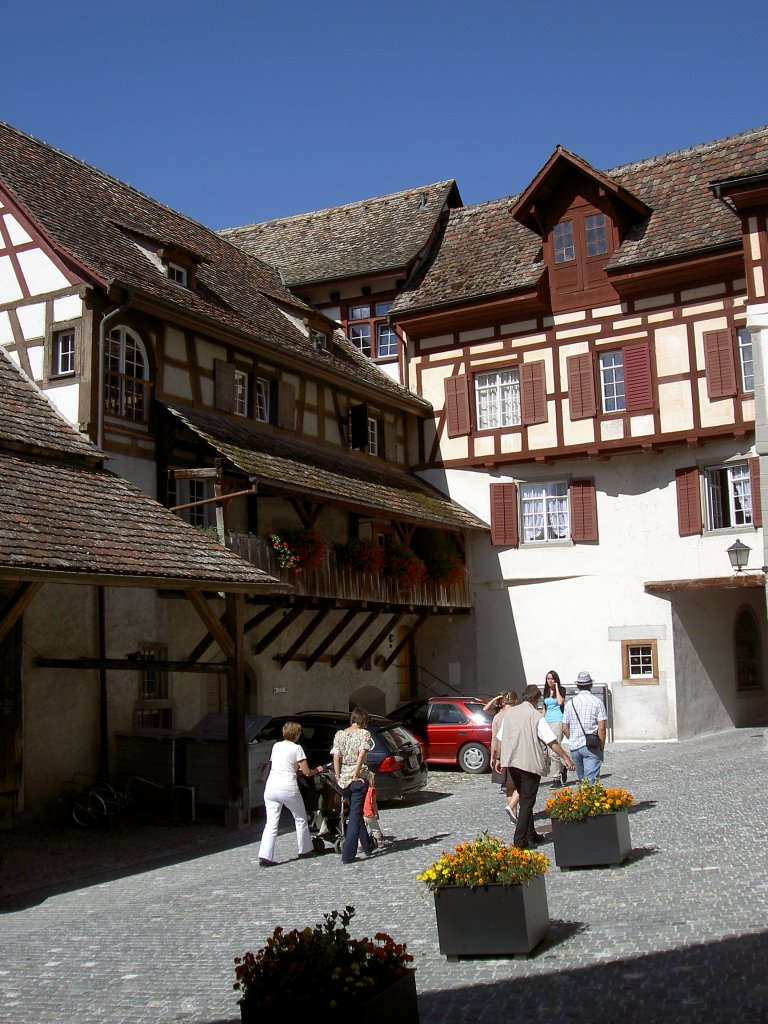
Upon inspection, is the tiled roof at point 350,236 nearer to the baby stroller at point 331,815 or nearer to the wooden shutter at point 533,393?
the wooden shutter at point 533,393

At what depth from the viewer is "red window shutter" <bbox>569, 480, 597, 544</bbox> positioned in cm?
2559

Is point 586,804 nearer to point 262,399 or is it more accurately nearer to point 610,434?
point 262,399

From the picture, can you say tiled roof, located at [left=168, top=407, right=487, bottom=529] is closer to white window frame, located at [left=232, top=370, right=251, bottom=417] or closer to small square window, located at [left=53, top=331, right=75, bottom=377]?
white window frame, located at [left=232, top=370, right=251, bottom=417]

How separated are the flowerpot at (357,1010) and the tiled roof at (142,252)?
1436 cm

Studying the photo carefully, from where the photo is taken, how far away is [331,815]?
13078 millimetres

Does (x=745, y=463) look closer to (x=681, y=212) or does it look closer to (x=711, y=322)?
(x=711, y=322)

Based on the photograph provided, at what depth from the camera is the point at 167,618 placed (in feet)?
62.3

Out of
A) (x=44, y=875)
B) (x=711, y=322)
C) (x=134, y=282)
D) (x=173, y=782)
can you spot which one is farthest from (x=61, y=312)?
(x=711, y=322)

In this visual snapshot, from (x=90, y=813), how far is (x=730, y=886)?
928 cm

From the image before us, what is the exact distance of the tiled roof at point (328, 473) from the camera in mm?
19109

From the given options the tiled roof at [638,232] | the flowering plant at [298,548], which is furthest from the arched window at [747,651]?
the flowering plant at [298,548]

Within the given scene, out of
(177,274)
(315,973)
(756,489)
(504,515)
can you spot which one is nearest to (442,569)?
(504,515)

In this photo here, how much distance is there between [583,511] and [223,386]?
30.1ft

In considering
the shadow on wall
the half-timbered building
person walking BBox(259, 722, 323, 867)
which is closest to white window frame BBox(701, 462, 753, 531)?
the half-timbered building
